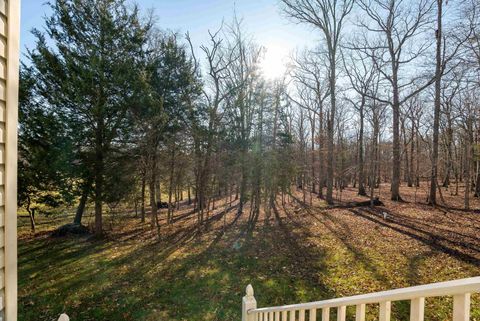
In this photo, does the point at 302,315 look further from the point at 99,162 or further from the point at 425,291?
the point at 99,162

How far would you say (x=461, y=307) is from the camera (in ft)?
2.72

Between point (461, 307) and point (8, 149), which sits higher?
point (8, 149)

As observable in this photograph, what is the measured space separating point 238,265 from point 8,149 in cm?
631

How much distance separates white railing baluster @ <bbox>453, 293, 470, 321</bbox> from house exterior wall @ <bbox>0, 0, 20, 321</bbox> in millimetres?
2176

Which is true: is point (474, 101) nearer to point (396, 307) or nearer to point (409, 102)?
point (409, 102)

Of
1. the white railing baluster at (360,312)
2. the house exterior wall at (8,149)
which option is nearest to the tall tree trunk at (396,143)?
the white railing baluster at (360,312)

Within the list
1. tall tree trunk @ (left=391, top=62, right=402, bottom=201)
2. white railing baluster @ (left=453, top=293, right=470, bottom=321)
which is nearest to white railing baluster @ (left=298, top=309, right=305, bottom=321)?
white railing baluster @ (left=453, top=293, right=470, bottom=321)

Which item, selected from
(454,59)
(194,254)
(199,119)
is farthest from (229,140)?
(454,59)

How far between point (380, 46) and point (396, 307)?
14129mm

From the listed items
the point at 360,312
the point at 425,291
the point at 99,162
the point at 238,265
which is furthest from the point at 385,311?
the point at 99,162

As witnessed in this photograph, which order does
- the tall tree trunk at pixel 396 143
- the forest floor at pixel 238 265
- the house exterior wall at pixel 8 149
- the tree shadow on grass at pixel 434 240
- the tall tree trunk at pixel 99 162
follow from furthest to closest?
the tall tree trunk at pixel 396 143, the tall tree trunk at pixel 99 162, the tree shadow on grass at pixel 434 240, the forest floor at pixel 238 265, the house exterior wall at pixel 8 149

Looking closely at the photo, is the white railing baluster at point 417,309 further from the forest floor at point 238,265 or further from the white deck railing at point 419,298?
the forest floor at point 238,265

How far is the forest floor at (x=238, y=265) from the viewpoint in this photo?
518 cm

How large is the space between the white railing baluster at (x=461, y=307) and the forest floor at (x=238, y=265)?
13.7 ft
